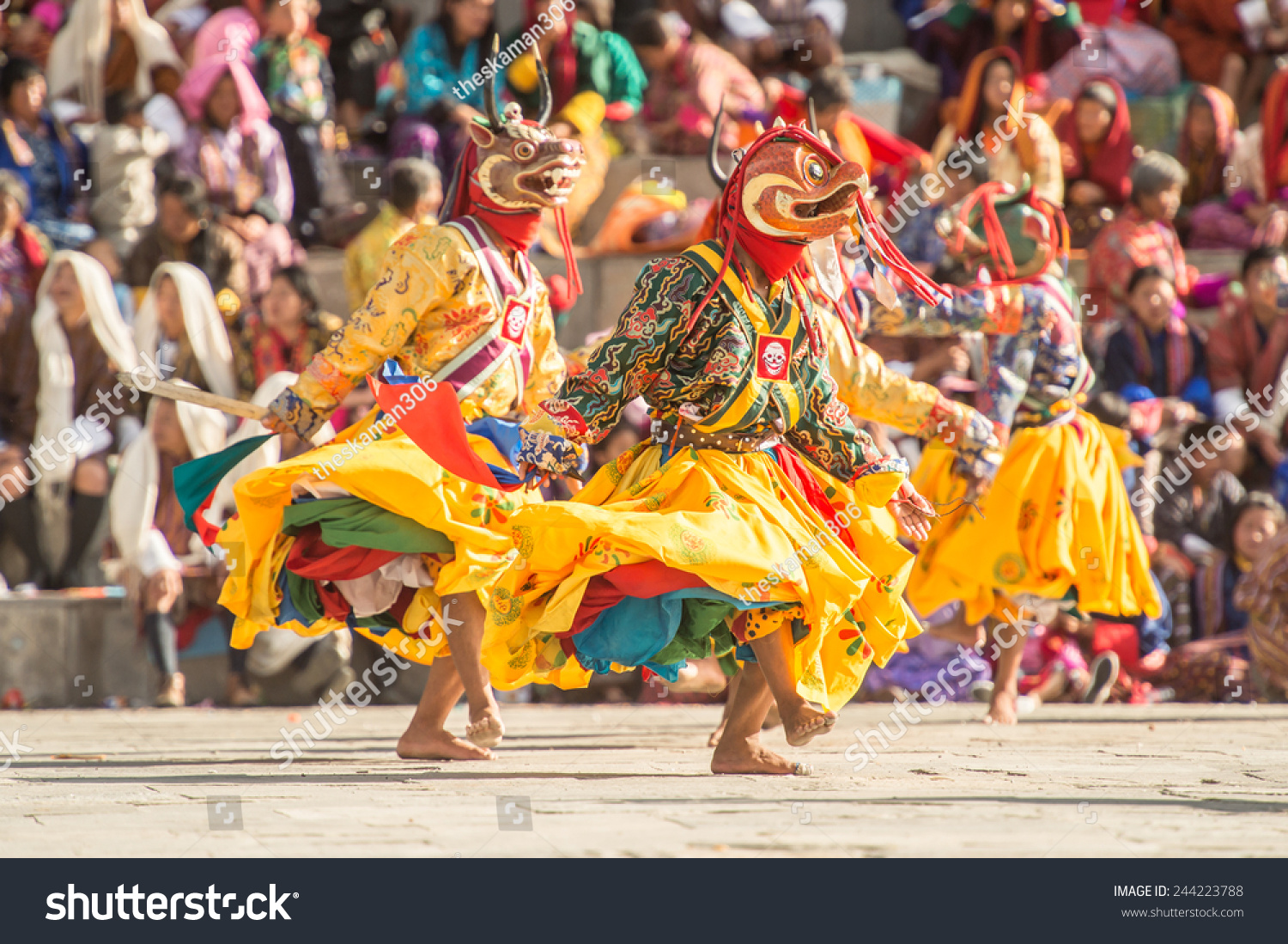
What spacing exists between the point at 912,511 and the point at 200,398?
83.9 inches

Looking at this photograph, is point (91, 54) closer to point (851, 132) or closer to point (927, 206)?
point (851, 132)

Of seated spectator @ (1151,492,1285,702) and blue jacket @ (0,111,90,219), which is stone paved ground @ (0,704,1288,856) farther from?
blue jacket @ (0,111,90,219)

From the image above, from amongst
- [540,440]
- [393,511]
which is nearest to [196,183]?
[393,511]

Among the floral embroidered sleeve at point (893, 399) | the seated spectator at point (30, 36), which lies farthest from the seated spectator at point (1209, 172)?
the seated spectator at point (30, 36)

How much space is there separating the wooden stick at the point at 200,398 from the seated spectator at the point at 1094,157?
5.26 meters

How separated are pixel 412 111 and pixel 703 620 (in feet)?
17.8

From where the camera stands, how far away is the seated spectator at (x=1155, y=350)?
7801mm

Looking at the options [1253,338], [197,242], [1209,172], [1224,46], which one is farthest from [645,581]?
[1224,46]

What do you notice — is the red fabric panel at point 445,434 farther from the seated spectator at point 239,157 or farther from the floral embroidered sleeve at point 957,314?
the seated spectator at point 239,157

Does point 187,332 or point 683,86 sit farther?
point 683,86

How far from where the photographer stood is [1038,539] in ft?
19.7

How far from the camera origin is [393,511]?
187 inches

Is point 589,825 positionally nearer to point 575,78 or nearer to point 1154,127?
point 575,78

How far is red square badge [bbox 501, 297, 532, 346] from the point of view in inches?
197
